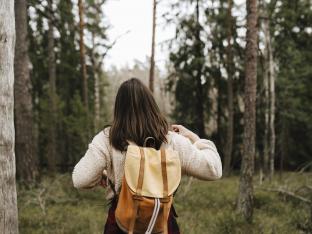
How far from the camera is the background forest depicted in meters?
11.3

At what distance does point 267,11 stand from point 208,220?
14499 millimetres

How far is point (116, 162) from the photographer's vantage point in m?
2.93

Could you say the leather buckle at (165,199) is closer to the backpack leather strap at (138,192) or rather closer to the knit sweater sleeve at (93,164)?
the backpack leather strap at (138,192)

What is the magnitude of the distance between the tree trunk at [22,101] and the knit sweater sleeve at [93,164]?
9496 millimetres

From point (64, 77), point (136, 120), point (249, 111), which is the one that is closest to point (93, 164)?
point (136, 120)

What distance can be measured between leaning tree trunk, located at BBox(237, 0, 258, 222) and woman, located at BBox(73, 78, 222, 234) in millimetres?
6390

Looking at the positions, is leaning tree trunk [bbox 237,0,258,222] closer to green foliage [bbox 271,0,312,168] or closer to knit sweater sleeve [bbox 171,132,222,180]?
knit sweater sleeve [bbox 171,132,222,180]

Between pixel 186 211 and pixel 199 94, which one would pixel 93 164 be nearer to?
pixel 186 211

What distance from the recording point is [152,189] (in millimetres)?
2717

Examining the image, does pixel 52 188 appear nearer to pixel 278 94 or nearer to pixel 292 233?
pixel 292 233

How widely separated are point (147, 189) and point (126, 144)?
0.36m

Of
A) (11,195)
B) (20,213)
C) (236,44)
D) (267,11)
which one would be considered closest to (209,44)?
(236,44)

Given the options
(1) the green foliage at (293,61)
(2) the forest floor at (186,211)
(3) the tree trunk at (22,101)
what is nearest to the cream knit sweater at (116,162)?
(2) the forest floor at (186,211)

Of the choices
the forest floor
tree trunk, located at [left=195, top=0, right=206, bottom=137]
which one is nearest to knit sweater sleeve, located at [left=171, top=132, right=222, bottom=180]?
the forest floor
